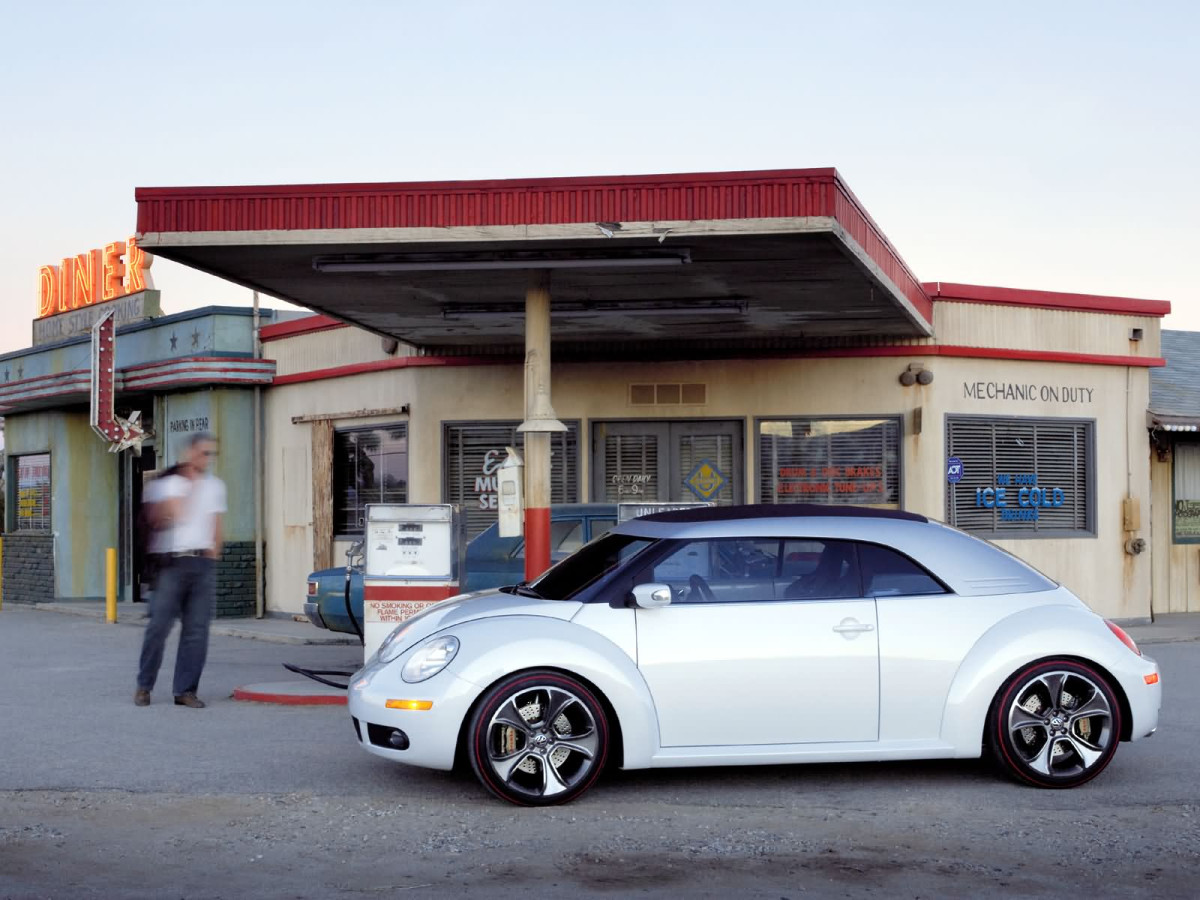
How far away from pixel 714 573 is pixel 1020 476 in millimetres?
10812

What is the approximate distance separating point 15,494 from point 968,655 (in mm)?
21949

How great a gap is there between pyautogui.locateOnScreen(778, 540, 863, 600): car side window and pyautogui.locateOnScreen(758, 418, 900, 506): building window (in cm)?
950

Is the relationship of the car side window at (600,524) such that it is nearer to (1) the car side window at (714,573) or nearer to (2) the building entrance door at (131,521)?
(1) the car side window at (714,573)

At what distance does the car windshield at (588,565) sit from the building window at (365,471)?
10.1 m

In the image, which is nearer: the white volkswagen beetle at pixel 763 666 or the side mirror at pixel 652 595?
the white volkswagen beetle at pixel 763 666

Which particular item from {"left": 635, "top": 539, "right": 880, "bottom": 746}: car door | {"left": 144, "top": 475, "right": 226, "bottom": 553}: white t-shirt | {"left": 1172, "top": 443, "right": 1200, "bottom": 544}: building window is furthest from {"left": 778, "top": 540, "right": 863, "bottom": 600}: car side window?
{"left": 1172, "top": 443, "right": 1200, "bottom": 544}: building window

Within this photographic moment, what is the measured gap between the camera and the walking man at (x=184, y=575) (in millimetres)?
10094

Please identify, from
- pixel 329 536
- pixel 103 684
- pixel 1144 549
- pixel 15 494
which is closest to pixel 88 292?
pixel 15 494

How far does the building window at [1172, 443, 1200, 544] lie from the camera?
18.9 meters

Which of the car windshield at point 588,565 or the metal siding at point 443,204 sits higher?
the metal siding at point 443,204

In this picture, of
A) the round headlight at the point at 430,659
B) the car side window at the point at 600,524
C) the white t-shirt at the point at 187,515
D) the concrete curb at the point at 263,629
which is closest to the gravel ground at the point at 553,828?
the round headlight at the point at 430,659

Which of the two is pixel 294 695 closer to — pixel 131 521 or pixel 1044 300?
pixel 1044 300

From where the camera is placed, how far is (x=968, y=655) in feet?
23.4

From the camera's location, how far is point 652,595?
6934 millimetres
